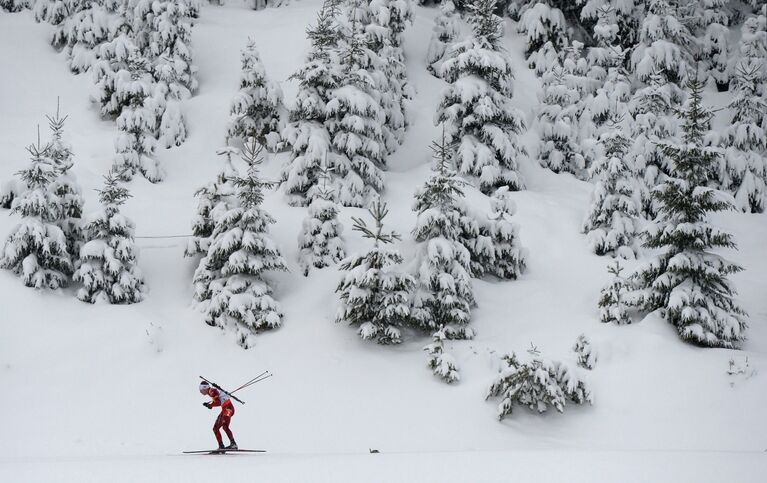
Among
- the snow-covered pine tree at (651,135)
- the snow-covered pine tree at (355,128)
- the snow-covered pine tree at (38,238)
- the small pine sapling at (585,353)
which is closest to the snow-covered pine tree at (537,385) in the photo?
the small pine sapling at (585,353)

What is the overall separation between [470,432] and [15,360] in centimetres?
1049

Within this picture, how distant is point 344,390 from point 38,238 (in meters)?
8.63

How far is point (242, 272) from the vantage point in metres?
16.6

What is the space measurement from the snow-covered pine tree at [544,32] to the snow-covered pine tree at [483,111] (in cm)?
864

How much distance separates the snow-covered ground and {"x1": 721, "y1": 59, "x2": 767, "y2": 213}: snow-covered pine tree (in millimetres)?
4697

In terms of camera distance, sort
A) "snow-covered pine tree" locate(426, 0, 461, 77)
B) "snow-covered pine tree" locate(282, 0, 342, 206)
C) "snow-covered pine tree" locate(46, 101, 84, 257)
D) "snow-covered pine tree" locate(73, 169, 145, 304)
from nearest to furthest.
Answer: "snow-covered pine tree" locate(73, 169, 145, 304) < "snow-covered pine tree" locate(46, 101, 84, 257) < "snow-covered pine tree" locate(282, 0, 342, 206) < "snow-covered pine tree" locate(426, 0, 461, 77)

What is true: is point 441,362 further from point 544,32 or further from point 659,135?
point 544,32

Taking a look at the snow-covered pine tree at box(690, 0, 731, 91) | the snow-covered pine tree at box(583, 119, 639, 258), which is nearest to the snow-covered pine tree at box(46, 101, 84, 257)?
the snow-covered pine tree at box(583, 119, 639, 258)

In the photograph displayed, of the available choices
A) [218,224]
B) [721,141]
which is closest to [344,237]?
[218,224]

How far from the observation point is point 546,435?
44.1 feet

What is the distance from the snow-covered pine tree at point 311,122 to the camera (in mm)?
20859

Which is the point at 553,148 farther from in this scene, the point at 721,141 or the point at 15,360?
the point at 15,360

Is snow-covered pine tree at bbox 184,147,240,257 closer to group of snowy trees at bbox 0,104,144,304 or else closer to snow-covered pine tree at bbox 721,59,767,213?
group of snowy trees at bbox 0,104,144,304

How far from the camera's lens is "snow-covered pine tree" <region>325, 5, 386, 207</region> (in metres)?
21.5
